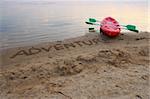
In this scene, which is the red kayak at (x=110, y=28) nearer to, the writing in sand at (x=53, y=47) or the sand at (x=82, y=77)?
the writing in sand at (x=53, y=47)

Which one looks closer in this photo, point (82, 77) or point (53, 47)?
point (82, 77)

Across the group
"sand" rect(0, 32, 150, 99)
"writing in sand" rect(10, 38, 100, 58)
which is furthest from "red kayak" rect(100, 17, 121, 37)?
"sand" rect(0, 32, 150, 99)

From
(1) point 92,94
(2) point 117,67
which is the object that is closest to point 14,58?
(2) point 117,67

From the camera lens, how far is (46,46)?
8312 millimetres

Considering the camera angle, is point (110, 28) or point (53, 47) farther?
point (110, 28)

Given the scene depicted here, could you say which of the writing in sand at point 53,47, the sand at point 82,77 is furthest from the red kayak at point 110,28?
the sand at point 82,77

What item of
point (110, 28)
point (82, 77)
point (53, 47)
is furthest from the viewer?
point (110, 28)

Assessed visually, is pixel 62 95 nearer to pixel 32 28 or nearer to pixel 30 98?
pixel 30 98

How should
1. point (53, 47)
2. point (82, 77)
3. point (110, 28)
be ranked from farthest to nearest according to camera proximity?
point (110, 28) → point (53, 47) → point (82, 77)

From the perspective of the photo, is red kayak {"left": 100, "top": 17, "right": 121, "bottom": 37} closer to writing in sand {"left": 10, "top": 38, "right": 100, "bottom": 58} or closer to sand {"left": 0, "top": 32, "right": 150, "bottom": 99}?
writing in sand {"left": 10, "top": 38, "right": 100, "bottom": 58}

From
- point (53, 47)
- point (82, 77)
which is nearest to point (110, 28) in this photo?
point (53, 47)

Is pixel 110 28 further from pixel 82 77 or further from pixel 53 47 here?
pixel 82 77

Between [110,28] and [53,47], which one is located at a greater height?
[110,28]

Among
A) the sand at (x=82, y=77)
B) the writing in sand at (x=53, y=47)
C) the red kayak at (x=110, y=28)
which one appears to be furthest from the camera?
the red kayak at (x=110, y=28)
